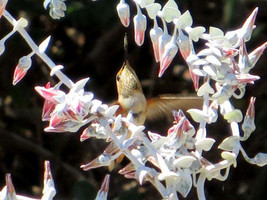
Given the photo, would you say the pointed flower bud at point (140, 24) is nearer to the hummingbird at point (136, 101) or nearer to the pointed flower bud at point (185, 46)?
the pointed flower bud at point (185, 46)

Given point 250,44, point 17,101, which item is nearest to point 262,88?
point 250,44

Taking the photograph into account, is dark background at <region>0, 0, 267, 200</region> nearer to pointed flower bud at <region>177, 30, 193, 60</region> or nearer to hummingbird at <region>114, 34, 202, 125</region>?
hummingbird at <region>114, 34, 202, 125</region>

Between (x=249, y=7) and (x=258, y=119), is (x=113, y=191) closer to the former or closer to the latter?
(x=258, y=119)

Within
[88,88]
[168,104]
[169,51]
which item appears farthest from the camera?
[88,88]

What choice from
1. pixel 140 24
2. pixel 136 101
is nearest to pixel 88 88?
pixel 136 101

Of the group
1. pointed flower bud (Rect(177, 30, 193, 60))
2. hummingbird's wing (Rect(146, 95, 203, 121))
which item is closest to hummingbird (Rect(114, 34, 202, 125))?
hummingbird's wing (Rect(146, 95, 203, 121))

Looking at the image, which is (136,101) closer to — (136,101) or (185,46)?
(136,101)
